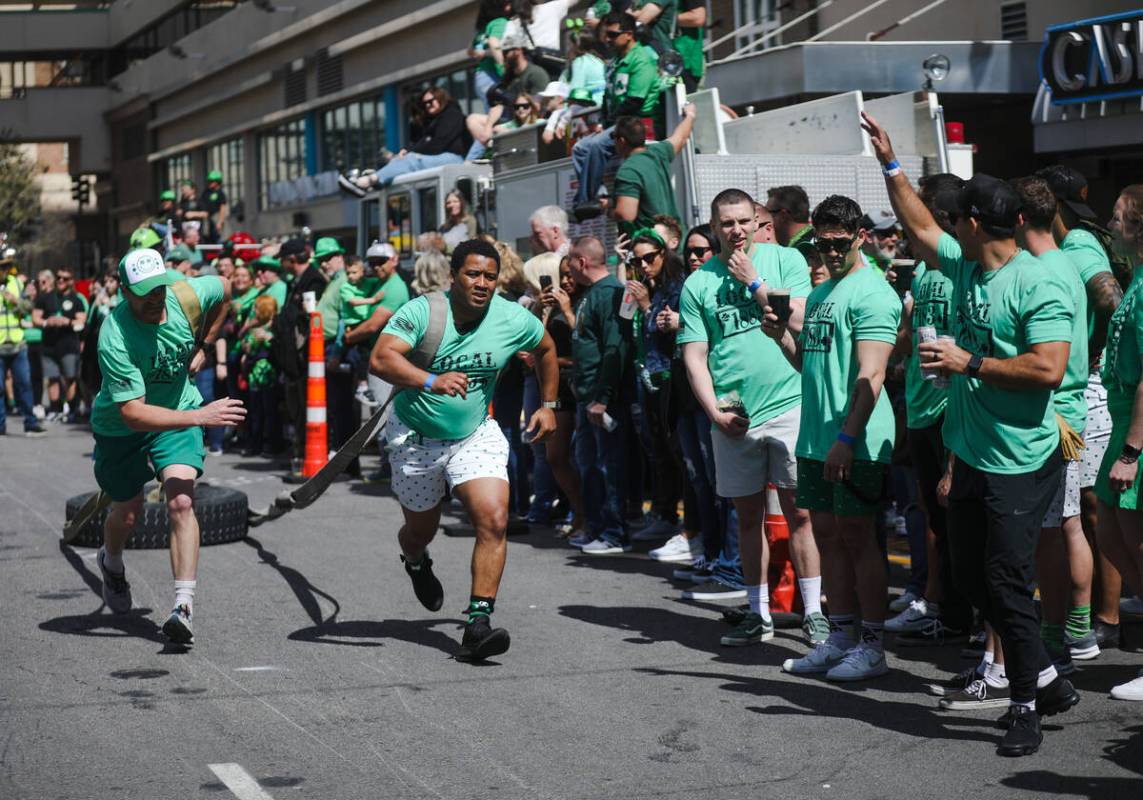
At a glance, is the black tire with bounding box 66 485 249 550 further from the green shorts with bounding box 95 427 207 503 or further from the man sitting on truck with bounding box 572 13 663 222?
the man sitting on truck with bounding box 572 13 663 222

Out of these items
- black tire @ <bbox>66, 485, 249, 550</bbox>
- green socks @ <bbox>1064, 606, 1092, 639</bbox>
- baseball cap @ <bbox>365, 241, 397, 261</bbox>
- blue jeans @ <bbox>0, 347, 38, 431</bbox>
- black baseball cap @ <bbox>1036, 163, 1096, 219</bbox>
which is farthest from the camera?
blue jeans @ <bbox>0, 347, 38, 431</bbox>

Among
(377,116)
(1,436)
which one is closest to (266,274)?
(1,436)

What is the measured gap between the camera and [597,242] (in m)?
10.8

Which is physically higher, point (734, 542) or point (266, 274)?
point (266, 274)

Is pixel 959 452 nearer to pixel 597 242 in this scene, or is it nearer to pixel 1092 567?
pixel 1092 567

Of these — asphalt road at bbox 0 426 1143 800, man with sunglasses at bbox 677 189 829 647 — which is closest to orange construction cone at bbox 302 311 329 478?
asphalt road at bbox 0 426 1143 800

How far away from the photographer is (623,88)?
39.9 ft

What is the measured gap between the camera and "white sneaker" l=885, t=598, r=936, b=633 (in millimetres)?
7949

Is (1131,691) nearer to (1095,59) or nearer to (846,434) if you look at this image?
(846,434)

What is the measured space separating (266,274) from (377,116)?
20.0 meters

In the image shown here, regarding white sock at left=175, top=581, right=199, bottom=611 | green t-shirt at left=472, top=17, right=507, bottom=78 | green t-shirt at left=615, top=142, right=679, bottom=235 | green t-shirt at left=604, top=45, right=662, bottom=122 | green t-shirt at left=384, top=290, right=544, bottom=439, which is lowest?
white sock at left=175, top=581, right=199, bottom=611

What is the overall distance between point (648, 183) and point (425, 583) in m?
4.09

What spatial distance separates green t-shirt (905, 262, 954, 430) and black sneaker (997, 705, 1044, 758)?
138 centimetres

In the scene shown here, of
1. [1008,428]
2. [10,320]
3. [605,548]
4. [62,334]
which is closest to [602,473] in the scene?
[605,548]
